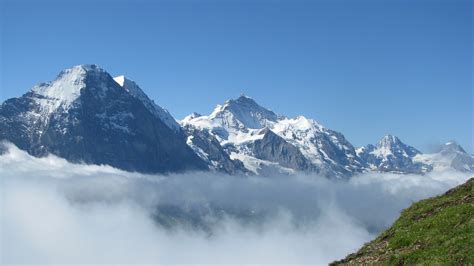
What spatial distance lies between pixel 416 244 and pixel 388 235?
725cm

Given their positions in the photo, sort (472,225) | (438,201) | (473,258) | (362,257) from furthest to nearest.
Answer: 1. (438,201)
2. (362,257)
3. (472,225)
4. (473,258)

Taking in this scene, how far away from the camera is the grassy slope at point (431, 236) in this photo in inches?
1396

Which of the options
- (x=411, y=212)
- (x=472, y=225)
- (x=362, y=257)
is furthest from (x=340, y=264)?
(x=472, y=225)

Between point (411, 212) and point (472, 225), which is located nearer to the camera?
point (472, 225)

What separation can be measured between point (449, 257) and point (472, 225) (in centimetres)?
458

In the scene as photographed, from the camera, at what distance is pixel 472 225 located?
37906 mm

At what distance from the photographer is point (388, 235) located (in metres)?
47.2

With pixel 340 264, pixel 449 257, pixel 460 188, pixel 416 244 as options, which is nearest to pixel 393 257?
pixel 416 244

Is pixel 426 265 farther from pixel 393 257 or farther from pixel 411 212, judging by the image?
pixel 411 212

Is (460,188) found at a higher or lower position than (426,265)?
higher

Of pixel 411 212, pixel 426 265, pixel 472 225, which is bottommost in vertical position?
pixel 426 265

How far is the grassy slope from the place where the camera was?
35469 mm

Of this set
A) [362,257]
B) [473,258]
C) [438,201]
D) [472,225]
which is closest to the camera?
[473,258]

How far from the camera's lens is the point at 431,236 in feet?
130
